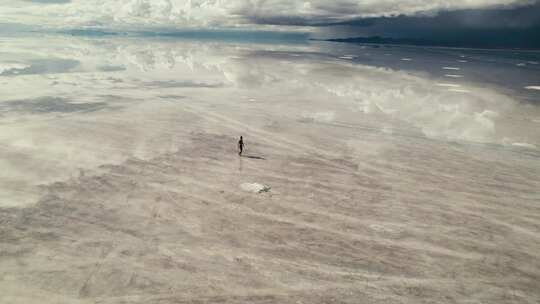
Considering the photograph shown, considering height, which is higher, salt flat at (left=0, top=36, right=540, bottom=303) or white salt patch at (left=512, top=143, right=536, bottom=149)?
white salt patch at (left=512, top=143, right=536, bottom=149)

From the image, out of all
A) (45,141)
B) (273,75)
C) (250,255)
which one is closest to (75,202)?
(250,255)

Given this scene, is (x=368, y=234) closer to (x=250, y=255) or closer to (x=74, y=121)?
(x=250, y=255)

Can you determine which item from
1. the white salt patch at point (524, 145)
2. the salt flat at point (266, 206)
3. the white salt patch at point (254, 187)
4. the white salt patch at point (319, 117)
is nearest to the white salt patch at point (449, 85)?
the salt flat at point (266, 206)

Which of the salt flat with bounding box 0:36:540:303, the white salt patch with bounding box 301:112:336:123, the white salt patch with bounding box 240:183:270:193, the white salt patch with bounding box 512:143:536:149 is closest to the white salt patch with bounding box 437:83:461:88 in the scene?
the salt flat with bounding box 0:36:540:303

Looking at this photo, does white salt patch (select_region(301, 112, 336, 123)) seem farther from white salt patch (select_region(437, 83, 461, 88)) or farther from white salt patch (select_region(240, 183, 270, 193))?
white salt patch (select_region(437, 83, 461, 88))

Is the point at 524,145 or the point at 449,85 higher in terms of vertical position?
the point at 449,85

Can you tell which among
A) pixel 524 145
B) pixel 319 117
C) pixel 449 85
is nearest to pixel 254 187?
pixel 319 117

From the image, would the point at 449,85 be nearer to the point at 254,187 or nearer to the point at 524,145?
the point at 524,145
